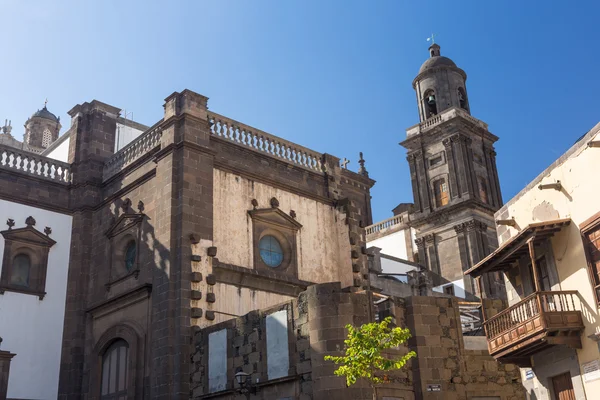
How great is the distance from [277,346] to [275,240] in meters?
6.12

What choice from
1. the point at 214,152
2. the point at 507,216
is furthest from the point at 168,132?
the point at 507,216

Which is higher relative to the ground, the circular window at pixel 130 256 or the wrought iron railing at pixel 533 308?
the circular window at pixel 130 256

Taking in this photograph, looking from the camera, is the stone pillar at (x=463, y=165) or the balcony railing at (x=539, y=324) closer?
the balcony railing at (x=539, y=324)

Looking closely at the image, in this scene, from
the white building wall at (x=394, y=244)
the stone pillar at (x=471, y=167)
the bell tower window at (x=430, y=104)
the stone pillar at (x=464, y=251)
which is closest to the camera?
the stone pillar at (x=464, y=251)

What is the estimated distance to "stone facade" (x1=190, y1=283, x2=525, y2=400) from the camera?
16.6m

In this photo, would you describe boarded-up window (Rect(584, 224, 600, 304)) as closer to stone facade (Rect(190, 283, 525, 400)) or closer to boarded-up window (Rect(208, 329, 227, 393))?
stone facade (Rect(190, 283, 525, 400))

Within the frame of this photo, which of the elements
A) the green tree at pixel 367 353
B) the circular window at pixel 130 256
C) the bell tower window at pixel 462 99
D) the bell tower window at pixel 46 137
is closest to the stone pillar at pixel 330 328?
the green tree at pixel 367 353

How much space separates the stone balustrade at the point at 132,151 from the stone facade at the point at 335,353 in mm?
6832

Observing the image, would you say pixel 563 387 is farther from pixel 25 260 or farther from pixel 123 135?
pixel 123 135

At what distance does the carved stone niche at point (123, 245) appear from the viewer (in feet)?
74.1

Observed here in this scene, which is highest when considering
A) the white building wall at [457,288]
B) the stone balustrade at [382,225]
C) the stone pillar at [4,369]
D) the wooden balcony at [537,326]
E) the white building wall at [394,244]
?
the stone balustrade at [382,225]

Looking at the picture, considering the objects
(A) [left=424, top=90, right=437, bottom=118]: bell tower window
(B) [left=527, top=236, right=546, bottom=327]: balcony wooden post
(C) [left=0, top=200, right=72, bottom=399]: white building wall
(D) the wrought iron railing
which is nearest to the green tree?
(D) the wrought iron railing

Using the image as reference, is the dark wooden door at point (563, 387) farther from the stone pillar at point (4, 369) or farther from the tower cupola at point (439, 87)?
the tower cupola at point (439, 87)

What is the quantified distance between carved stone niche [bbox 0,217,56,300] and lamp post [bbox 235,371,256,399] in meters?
8.82
